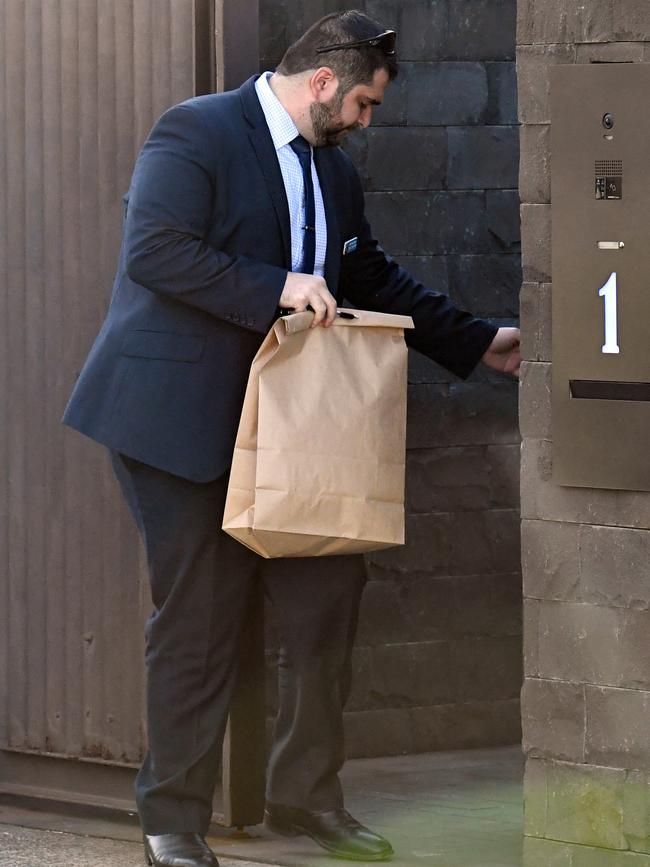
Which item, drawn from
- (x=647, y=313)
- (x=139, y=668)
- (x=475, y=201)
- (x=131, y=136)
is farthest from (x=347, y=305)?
(x=647, y=313)

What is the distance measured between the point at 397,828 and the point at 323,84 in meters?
2.00

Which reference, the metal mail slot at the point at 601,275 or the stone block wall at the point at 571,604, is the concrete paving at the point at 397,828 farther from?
the metal mail slot at the point at 601,275

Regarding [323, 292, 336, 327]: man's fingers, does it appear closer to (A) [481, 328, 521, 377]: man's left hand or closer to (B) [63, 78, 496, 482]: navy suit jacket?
(B) [63, 78, 496, 482]: navy suit jacket

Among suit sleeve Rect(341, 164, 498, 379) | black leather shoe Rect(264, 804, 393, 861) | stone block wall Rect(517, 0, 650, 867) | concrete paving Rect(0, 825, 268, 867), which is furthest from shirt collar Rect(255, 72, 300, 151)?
concrete paving Rect(0, 825, 268, 867)

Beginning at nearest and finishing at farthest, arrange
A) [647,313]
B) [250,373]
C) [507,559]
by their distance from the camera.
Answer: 1. [647,313]
2. [250,373]
3. [507,559]

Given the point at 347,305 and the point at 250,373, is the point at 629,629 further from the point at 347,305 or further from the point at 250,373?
the point at 347,305

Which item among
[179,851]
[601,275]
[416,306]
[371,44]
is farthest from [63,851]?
[371,44]

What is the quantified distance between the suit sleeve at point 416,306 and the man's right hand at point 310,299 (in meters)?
0.46

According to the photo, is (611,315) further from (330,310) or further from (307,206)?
(307,206)

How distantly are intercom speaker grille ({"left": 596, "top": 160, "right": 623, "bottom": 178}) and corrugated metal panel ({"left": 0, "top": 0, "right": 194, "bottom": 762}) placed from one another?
136 centimetres

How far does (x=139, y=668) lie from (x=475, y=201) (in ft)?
6.13

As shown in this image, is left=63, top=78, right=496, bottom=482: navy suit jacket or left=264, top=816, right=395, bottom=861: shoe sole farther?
left=264, top=816, right=395, bottom=861: shoe sole

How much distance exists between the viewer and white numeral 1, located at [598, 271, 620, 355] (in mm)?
3631

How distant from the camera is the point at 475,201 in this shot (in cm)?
542
